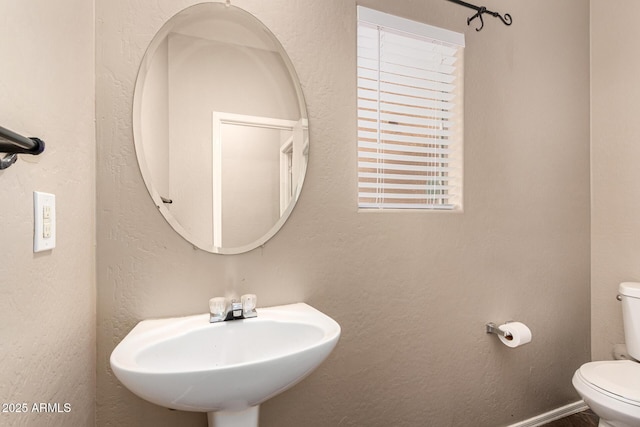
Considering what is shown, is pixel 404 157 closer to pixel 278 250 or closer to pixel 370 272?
pixel 370 272

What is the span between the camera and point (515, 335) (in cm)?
156

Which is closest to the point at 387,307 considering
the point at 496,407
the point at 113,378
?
the point at 496,407

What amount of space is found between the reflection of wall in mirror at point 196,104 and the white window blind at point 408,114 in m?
0.50

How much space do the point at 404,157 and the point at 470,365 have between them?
108cm

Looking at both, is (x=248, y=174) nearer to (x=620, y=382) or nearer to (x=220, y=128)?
(x=220, y=128)

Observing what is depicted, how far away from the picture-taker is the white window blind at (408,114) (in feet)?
4.81

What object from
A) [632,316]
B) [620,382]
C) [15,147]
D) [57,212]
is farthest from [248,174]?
[632,316]

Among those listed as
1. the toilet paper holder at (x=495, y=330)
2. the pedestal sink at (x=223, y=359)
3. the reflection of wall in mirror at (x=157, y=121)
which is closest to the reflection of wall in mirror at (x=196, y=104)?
the reflection of wall in mirror at (x=157, y=121)

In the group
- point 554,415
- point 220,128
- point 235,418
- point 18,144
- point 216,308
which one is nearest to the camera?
point 18,144

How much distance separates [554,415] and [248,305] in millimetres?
Result: 1928

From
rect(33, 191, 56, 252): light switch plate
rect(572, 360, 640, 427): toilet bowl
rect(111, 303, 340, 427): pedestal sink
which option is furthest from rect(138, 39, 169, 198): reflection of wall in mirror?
rect(572, 360, 640, 427): toilet bowl

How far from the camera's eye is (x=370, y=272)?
143 centimetres

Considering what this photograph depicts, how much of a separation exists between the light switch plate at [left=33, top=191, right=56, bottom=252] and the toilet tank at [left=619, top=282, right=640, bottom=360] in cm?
235

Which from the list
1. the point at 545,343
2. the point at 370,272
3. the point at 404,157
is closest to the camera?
the point at 370,272
